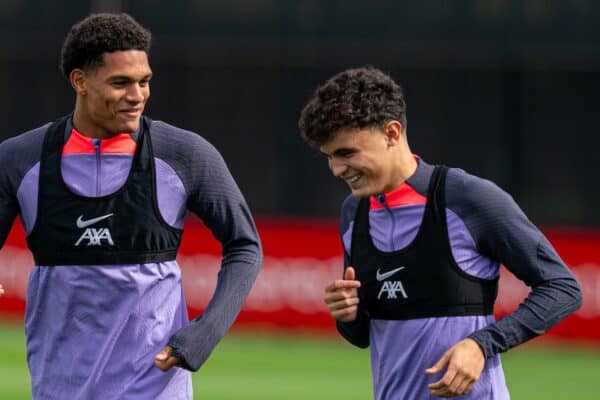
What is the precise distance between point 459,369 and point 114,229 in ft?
4.41

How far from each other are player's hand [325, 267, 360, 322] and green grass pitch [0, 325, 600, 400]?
6253mm

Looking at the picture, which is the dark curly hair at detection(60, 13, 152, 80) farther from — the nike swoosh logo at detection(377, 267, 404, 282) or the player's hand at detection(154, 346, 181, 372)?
the nike swoosh logo at detection(377, 267, 404, 282)

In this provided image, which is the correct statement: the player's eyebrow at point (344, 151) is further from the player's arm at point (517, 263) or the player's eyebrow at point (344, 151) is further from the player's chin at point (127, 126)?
the player's chin at point (127, 126)

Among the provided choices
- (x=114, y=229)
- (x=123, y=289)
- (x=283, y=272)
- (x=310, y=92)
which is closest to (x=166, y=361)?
(x=123, y=289)

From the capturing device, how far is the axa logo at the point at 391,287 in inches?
202

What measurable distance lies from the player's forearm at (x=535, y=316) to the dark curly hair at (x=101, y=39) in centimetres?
161

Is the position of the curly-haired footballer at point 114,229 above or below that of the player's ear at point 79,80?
below

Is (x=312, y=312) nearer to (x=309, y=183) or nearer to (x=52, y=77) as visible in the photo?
(x=309, y=183)

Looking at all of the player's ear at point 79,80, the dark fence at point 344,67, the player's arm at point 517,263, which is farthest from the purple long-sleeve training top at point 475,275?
the dark fence at point 344,67

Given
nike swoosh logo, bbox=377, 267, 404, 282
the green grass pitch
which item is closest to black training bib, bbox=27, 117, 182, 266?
nike swoosh logo, bbox=377, 267, 404, 282

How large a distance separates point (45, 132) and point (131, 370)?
93 cm

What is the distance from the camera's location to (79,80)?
549 cm

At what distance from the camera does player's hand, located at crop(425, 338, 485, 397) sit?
4788 mm

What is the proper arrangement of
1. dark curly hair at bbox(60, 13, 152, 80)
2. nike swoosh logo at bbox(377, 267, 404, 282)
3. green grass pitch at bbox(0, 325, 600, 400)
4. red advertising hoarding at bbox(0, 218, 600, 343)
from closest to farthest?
nike swoosh logo at bbox(377, 267, 404, 282) → dark curly hair at bbox(60, 13, 152, 80) → green grass pitch at bbox(0, 325, 600, 400) → red advertising hoarding at bbox(0, 218, 600, 343)
